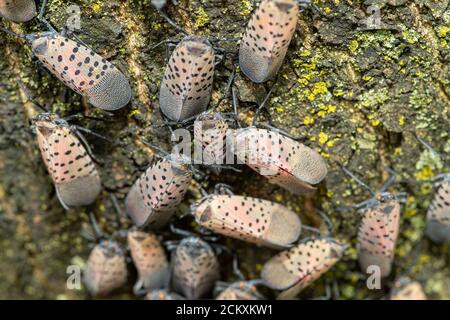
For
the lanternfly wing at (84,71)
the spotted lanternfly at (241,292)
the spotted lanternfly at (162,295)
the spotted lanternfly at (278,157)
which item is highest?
the lanternfly wing at (84,71)

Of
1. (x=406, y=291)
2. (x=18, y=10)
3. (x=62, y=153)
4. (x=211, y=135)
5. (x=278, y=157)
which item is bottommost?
(x=406, y=291)

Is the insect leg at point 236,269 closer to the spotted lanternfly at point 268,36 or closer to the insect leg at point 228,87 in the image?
the insect leg at point 228,87

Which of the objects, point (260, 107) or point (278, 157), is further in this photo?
point (278, 157)

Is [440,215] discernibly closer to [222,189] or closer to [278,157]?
[278,157]

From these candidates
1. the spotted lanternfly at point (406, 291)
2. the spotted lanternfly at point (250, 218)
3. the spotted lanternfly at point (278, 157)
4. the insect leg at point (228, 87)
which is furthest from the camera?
the spotted lanternfly at point (406, 291)

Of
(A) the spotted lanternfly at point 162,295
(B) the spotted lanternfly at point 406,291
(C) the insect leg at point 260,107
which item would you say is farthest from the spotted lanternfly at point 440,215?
(A) the spotted lanternfly at point 162,295

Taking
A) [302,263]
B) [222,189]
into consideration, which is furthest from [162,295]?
[302,263]
